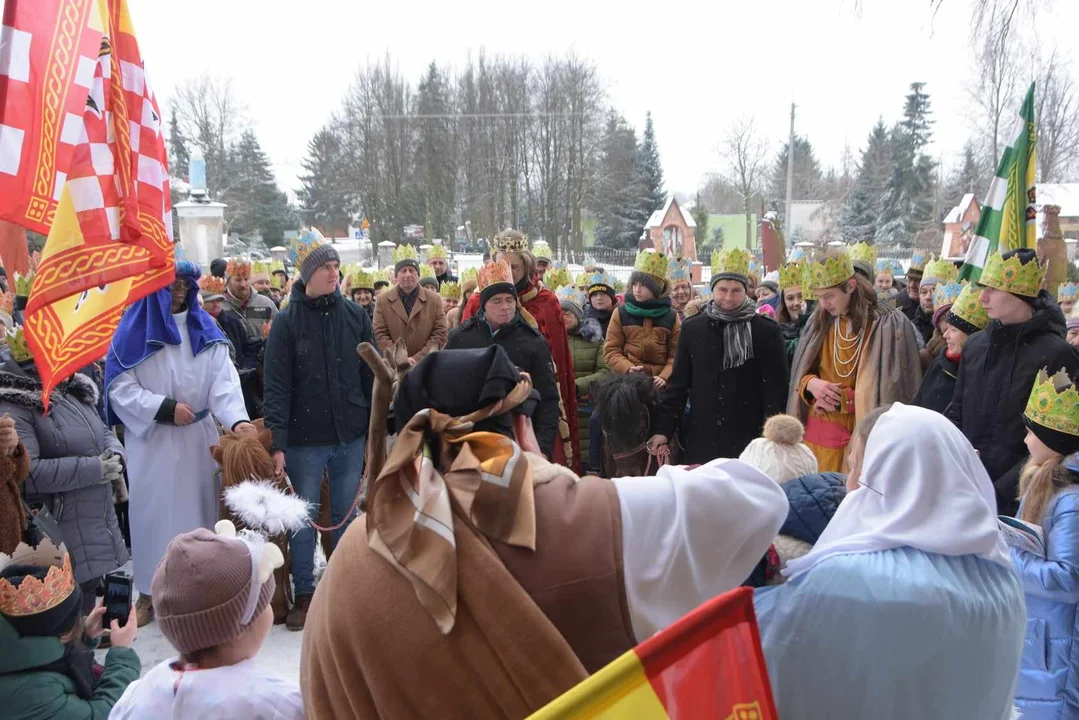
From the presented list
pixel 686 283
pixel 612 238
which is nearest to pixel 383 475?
pixel 686 283

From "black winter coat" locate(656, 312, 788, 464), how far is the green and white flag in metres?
2.38

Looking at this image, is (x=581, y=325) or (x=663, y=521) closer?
(x=663, y=521)

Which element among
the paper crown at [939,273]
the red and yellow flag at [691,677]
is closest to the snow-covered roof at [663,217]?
the paper crown at [939,273]

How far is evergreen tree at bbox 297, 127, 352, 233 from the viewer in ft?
172

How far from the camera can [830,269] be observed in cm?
481

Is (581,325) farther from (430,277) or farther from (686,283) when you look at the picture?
(430,277)

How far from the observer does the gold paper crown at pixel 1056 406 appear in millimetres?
3057

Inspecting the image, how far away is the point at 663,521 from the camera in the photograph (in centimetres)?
156

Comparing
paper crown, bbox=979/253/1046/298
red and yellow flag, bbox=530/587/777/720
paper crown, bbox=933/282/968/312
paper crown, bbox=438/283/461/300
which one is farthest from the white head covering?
paper crown, bbox=438/283/461/300

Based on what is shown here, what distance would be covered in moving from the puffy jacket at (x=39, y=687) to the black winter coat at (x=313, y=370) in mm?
2115

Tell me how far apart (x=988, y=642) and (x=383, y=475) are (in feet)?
4.79

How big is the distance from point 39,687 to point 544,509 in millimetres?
2072

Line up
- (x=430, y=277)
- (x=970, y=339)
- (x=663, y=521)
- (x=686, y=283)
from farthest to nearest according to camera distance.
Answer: (x=430, y=277), (x=686, y=283), (x=970, y=339), (x=663, y=521)

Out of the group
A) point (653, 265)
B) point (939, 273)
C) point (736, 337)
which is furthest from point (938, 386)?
point (939, 273)
